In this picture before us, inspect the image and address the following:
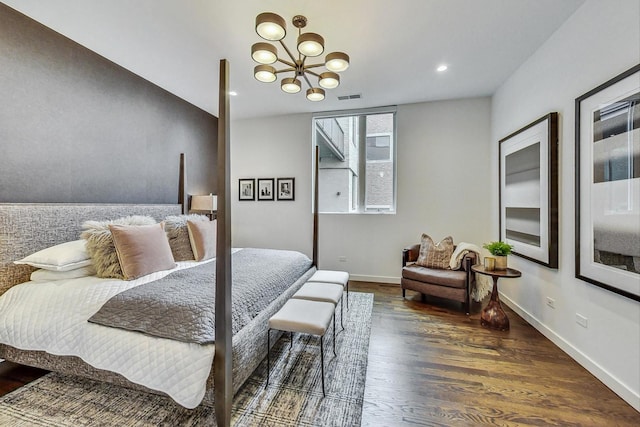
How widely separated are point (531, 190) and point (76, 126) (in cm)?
473

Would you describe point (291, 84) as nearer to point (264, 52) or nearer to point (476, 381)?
point (264, 52)

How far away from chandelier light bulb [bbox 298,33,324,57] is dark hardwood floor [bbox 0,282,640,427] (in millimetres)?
2491

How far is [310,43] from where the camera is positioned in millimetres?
1942

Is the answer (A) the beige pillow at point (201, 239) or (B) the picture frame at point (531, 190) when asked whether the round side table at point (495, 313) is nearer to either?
(B) the picture frame at point (531, 190)

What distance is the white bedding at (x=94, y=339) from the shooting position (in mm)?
1457

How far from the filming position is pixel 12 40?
2184mm

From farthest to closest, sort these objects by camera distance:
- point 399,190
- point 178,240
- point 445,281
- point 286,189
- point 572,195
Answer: point 286,189
point 399,190
point 445,281
point 178,240
point 572,195

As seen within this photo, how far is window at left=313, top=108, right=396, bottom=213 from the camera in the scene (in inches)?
176

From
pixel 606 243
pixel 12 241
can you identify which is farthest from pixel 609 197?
pixel 12 241

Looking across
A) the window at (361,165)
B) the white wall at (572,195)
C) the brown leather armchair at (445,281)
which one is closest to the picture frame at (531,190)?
the white wall at (572,195)

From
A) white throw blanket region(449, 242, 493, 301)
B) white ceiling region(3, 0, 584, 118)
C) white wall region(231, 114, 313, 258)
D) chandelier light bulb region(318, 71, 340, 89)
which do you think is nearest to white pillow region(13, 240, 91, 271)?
white ceiling region(3, 0, 584, 118)

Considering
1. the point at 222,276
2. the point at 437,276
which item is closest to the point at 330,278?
the point at 437,276

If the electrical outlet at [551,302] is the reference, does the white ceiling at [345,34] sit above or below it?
above

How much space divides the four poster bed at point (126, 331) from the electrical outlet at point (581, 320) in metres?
2.46
